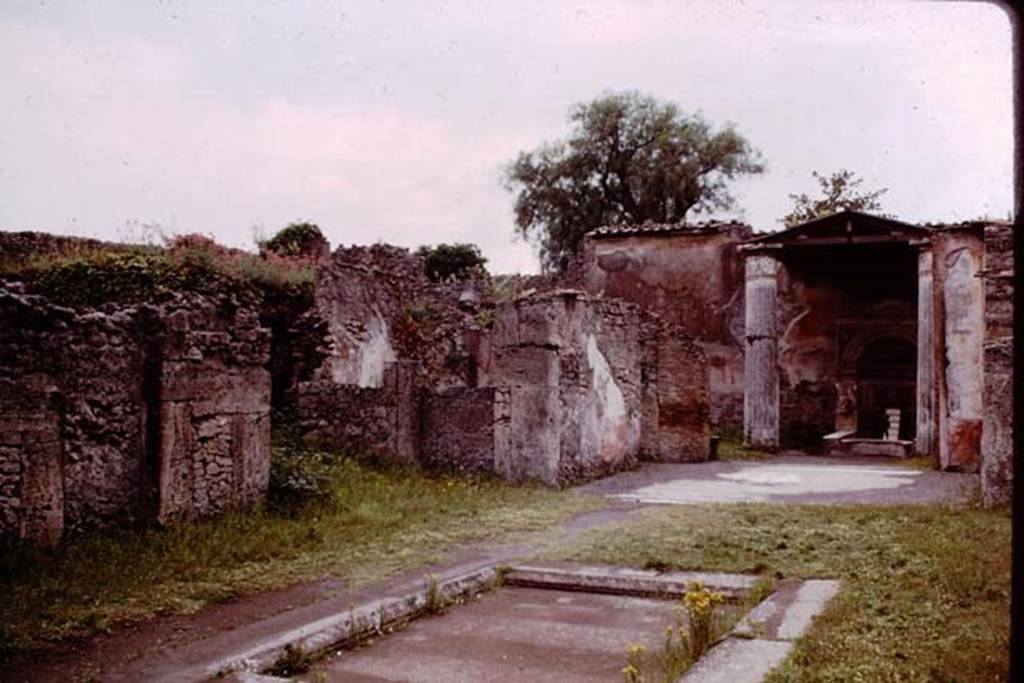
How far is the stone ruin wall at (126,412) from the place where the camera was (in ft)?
22.9

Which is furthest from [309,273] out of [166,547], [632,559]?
[632,559]

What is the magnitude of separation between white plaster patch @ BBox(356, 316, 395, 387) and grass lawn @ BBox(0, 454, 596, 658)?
6.40 meters

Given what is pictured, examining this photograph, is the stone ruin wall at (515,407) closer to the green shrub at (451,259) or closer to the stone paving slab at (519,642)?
the stone paving slab at (519,642)

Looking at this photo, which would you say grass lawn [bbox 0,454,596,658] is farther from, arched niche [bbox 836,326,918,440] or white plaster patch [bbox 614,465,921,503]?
arched niche [bbox 836,326,918,440]

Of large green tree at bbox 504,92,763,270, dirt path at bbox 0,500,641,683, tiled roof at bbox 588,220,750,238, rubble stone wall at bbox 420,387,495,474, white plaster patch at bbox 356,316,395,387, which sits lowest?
dirt path at bbox 0,500,641,683

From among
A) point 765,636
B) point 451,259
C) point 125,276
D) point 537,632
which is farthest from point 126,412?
point 451,259

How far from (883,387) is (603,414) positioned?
10.8m

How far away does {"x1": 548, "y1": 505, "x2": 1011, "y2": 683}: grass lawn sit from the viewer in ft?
14.5

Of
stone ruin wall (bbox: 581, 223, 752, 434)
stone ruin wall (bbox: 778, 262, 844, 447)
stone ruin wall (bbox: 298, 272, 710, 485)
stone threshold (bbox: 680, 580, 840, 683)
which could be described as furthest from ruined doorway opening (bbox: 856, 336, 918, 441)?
stone threshold (bbox: 680, 580, 840, 683)

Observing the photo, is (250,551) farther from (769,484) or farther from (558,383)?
(769,484)

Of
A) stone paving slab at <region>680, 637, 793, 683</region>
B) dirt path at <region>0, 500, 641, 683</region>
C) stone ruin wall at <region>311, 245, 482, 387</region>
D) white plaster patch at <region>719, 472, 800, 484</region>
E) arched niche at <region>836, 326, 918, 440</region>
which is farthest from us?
arched niche at <region>836, 326, 918, 440</region>

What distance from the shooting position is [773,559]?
7254 millimetres

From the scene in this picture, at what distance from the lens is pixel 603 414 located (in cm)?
1393

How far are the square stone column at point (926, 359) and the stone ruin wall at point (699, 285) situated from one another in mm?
5291
